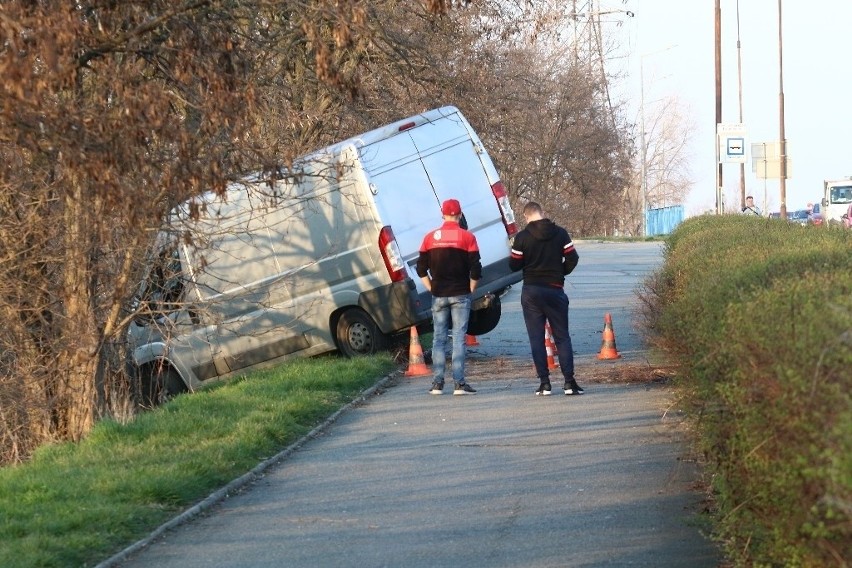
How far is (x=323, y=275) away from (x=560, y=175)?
39.8 metres

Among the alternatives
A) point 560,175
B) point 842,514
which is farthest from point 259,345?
point 560,175

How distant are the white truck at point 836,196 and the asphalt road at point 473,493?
40482 millimetres

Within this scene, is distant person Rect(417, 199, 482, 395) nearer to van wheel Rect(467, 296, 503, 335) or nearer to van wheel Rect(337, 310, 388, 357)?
van wheel Rect(337, 310, 388, 357)

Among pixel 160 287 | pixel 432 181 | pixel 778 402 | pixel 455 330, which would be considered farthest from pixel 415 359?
pixel 778 402

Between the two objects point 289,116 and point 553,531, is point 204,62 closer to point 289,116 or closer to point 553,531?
point 553,531

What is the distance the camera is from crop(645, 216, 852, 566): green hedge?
430 cm

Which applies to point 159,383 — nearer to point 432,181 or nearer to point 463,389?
point 432,181

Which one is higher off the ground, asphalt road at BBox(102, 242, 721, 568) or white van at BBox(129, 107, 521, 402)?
white van at BBox(129, 107, 521, 402)

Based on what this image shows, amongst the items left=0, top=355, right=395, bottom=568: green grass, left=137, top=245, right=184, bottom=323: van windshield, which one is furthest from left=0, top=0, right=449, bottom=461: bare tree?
left=0, top=355, right=395, bottom=568: green grass

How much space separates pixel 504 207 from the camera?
15805 millimetres

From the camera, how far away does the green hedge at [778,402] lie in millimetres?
4305

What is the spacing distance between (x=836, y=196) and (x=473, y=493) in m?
46.7

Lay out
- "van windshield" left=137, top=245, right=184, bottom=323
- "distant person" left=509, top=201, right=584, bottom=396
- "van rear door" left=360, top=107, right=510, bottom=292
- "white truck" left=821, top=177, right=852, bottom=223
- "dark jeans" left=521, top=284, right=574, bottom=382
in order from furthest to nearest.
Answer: "white truck" left=821, top=177, right=852, bottom=223 → "van rear door" left=360, top=107, right=510, bottom=292 → "distant person" left=509, top=201, right=584, bottom=396 → "dark jeans" left=521, top=284, right=574, bottom=382 → "van windshield" left=137, top=245, right=184, bottom=323

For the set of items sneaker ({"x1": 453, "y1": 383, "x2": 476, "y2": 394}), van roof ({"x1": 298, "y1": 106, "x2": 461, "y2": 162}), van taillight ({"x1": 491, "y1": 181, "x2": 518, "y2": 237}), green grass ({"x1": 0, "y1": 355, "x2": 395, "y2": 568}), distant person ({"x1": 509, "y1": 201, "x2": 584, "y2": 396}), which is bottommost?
sneaker ({"x1": 453, "y1": 383, "x2": 476, "y2": 394})
